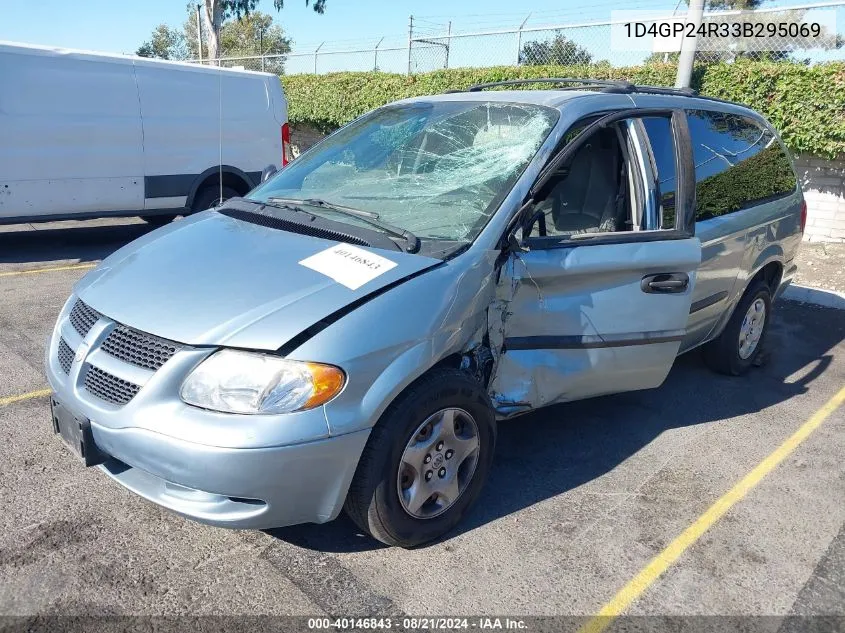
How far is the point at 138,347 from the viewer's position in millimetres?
2635

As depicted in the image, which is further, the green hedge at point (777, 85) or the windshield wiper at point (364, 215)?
the green hedge at point (777, 85)

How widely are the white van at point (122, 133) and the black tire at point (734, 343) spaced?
483 centimetres

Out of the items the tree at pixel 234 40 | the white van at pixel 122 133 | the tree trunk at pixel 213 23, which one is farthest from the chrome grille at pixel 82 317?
the tree at pixel 234 40

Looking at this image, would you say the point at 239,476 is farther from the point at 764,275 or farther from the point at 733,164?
the point at 764,275

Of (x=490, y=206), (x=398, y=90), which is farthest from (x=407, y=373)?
(x=398, y=90)

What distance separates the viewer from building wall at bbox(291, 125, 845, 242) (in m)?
9.37

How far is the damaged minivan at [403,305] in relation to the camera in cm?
250

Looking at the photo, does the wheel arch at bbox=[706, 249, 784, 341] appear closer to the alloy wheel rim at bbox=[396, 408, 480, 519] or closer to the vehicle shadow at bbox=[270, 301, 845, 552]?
the vehicle shadow at bbox=[270, 301, 845, 552]

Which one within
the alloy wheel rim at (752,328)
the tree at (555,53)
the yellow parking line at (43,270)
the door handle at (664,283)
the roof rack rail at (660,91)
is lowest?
the yellow parking line at (43,270)

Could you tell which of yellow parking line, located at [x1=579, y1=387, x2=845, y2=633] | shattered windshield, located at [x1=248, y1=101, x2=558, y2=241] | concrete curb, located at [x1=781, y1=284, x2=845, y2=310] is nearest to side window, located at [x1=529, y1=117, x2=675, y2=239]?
shattered windshield, located at [x1=248, y1=101, x2=558, y2=241]

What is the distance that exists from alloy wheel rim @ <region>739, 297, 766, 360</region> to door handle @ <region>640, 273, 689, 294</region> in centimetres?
155

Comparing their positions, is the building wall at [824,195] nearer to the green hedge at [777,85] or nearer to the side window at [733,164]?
the green hedge at [777,85]

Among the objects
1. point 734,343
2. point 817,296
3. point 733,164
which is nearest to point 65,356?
point 733,164

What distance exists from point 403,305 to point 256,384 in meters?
0.61
